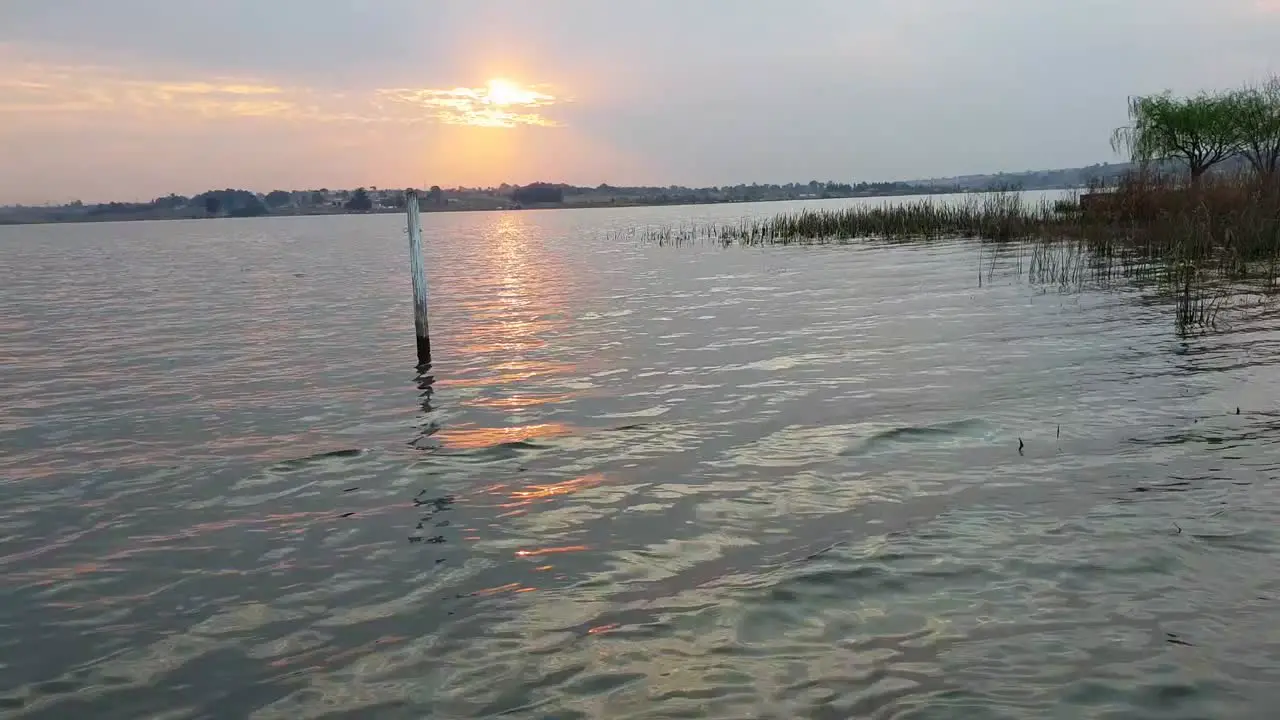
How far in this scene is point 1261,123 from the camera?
45781 millimetres

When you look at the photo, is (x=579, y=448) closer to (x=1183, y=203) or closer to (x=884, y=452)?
(x=884, y=452)

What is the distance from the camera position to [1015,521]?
7141 mm

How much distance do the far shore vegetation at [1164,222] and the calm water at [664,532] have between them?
23.7ft

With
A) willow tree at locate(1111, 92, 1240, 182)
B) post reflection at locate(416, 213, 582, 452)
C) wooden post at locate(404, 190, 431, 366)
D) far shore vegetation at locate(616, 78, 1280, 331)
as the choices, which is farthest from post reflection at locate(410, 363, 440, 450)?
willow tree at locate(1111, 92, 1240, 182)

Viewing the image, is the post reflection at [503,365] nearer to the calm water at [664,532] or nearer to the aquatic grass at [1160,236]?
the calm water at [664,532]

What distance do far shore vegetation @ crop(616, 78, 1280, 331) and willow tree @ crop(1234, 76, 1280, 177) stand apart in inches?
2.1

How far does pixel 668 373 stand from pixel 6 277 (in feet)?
150

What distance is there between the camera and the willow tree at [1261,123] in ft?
149

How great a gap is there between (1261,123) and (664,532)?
52.6 m

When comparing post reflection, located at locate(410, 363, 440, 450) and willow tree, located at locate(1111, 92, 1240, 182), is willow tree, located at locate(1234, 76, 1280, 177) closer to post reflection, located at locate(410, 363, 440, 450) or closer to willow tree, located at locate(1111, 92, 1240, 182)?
willow tree, located at locate(1111, 92, 1240, 182)

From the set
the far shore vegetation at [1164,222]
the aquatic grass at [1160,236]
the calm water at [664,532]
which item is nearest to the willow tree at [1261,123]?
the far shore vegetation at [1164,222]

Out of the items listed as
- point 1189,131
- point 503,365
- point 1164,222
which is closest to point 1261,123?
point 1189,131

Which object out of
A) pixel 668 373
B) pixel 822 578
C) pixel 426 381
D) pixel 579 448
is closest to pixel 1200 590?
pixel 822 578

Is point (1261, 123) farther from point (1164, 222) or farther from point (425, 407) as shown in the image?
point (425, 407)
